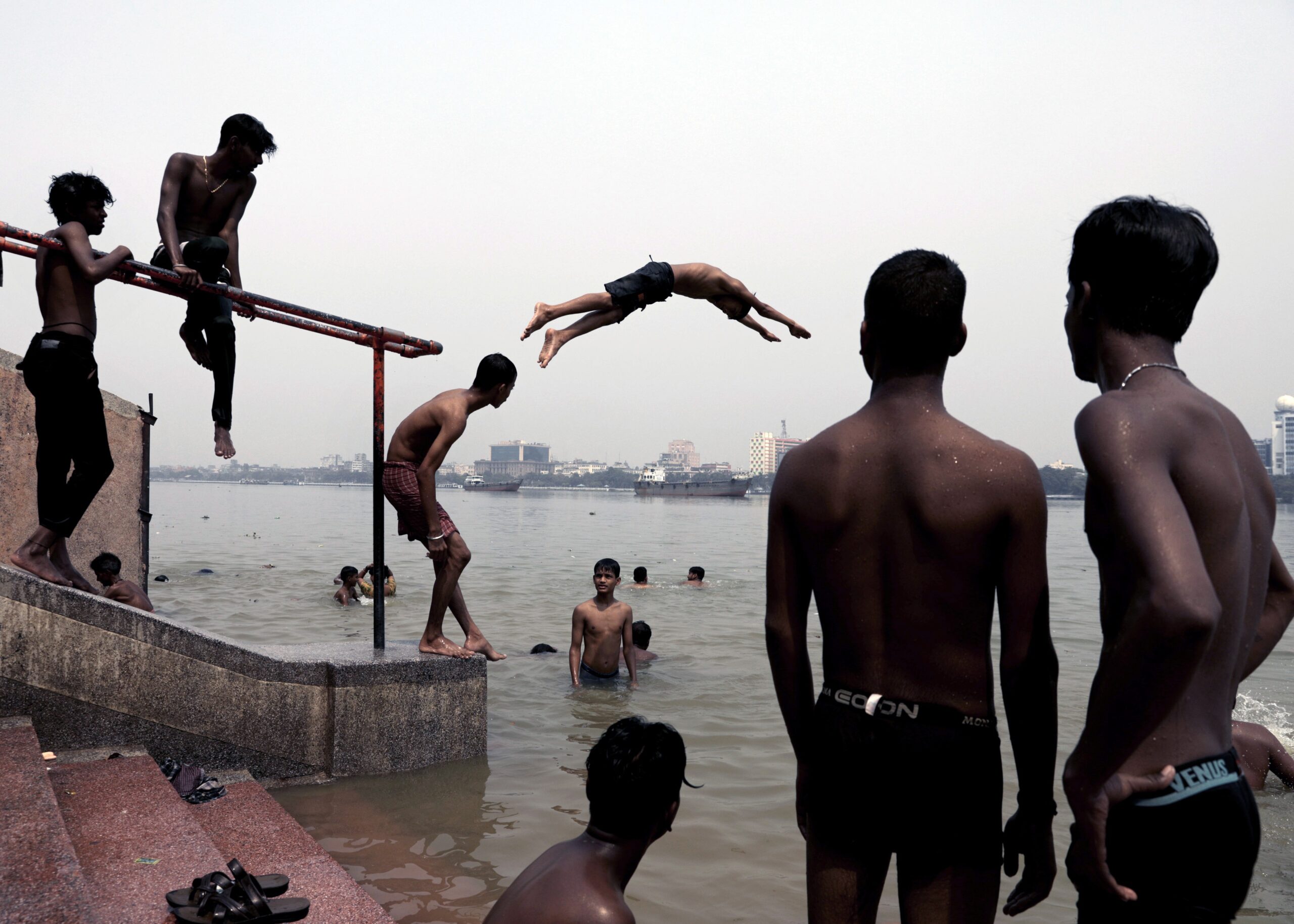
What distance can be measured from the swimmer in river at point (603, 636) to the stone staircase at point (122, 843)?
498cm

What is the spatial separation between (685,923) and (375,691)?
2.24 metres

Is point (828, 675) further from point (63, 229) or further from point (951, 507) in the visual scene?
point (63, 229)

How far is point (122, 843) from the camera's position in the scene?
147 inches

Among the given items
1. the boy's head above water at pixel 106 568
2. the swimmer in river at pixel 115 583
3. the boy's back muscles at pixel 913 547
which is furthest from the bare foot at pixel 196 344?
the boy's back muscles at pixel 913 547

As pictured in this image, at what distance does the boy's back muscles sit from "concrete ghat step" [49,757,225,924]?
2.46m

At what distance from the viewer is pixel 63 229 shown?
15.9 feet

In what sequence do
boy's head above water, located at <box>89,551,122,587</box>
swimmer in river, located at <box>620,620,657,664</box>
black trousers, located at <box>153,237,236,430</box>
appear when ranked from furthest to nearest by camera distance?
1. swimmer in river, located at <box>620,620,657,664</box>
2. boy's head above water, located at <box>89,551,122,587</box>
3. black trousers, located at <box>153,237,236,430</box>

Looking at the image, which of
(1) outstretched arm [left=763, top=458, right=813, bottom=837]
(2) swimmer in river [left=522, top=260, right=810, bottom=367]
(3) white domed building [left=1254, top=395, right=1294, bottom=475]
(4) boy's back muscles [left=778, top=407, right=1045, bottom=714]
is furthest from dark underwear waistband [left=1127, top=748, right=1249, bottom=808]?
(3) white domed building [left=1254, top=395, right=1294, bottom=475]

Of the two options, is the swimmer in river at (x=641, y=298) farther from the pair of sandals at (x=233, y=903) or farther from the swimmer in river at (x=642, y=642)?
the swimmer in river at (x=642, y=642)

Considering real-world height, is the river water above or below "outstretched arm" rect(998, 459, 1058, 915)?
below

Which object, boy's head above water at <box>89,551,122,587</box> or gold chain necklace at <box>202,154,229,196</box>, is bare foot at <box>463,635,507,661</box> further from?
boy's head above water at <box>89,551,122,587</box>

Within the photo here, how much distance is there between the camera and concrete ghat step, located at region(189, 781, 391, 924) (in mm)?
3570

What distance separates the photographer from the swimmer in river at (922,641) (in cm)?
220

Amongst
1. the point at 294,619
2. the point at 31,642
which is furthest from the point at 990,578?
the point at 294,619
